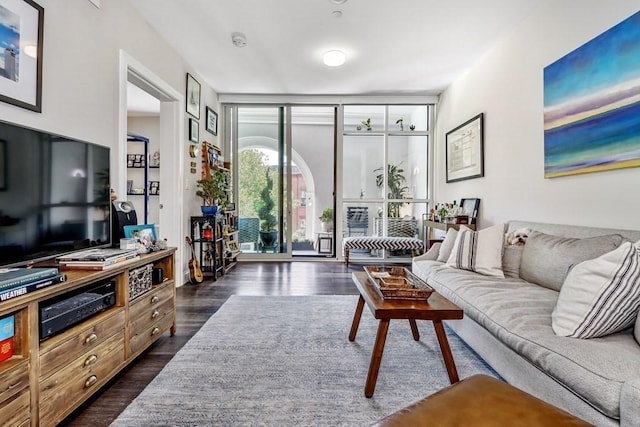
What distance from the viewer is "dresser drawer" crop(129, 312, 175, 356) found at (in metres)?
1.83

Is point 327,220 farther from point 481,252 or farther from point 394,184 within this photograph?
point 481,252

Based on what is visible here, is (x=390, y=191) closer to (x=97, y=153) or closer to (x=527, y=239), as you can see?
(x=527, y=239)

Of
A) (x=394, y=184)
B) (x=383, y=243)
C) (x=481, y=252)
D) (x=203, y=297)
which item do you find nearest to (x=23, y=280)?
(x=203, y=297)

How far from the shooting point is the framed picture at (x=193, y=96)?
3.78 meters

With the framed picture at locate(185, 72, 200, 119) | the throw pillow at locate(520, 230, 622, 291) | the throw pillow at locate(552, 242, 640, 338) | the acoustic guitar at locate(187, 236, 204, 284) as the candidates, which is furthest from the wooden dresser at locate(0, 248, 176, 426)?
the throw pillow at locate(520, 230, 622, 291)

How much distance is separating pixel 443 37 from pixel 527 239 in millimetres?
2238

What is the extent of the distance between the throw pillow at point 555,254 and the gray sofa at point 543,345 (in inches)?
0.6

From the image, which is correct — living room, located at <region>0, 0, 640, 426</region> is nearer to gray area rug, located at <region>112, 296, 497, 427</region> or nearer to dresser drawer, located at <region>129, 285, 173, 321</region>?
dresser drawer, located at <region>129, 285, 173, 321</region>

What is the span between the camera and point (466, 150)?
3.98 m

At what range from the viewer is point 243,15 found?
9.19 feet

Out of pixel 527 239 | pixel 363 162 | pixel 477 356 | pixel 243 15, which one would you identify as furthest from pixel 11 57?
pixel 363 162

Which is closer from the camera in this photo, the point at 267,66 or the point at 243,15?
the point at 243,15

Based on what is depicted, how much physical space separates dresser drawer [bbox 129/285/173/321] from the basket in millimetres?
38

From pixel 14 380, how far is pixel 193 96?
11.8ft
